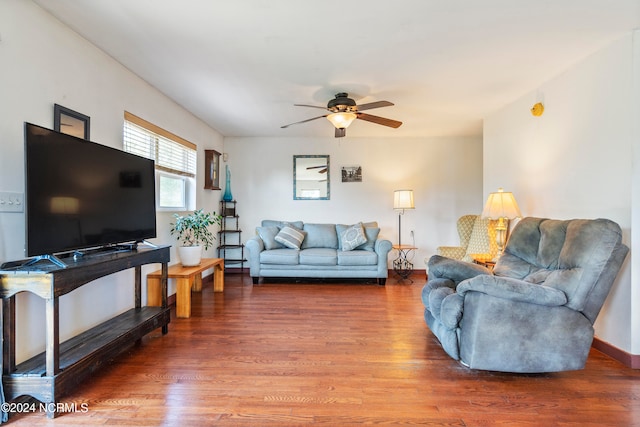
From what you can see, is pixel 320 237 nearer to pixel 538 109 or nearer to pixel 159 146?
pixel 159 146

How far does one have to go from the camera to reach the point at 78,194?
6.54ft

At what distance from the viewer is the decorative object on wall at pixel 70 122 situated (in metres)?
2.18

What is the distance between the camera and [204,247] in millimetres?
4930

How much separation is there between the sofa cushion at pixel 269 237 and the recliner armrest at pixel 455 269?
2766 mm

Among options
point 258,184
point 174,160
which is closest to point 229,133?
point 258,184

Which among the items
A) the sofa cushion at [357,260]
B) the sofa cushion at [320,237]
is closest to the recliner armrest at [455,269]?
the sofa cushion at [357,260]

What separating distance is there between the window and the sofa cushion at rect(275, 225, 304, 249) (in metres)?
1.40

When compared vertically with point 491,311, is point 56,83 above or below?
above

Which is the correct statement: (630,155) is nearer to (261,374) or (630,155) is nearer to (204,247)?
(261,374)

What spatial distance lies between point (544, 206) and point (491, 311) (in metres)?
1.77

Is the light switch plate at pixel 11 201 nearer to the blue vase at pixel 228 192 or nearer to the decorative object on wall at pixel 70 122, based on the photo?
the decorative object on wall at pixel 70 122

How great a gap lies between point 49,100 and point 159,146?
148cm

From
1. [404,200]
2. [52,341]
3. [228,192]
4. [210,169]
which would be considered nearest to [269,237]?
[228,192]

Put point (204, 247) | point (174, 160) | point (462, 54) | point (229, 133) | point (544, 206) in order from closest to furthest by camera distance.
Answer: point (462, 54)
point (544, 206)
point (174, 160)
point (204, 247)
point (229, 133)
